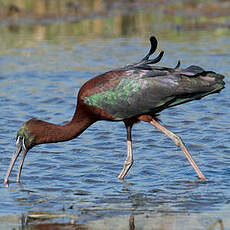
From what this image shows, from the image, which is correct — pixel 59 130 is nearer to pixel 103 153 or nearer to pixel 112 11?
pixel 103 153

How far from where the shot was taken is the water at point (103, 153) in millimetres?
6570

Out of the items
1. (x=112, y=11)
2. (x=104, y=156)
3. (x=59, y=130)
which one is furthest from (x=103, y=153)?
(x=112, y=11)

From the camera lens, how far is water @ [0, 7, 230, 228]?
6.57m

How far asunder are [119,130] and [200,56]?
4.91 m

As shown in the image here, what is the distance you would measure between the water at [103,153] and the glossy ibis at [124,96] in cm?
42

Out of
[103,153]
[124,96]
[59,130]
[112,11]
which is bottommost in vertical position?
[112,11]

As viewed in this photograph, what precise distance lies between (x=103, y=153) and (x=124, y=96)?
3.91 feet

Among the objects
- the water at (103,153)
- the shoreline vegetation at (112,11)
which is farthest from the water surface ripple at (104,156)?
the shoreline vegetation at (112,11)

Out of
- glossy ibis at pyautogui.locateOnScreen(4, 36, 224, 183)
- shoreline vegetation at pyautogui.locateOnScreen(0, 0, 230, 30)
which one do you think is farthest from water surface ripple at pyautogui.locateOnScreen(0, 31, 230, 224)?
shoreline vegetation at pyautogui.locateOnScreen(0, 0, 230, 30)

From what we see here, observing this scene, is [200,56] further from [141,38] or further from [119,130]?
[119,130]

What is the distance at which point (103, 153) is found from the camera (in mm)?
8391

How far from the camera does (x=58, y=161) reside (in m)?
8.09

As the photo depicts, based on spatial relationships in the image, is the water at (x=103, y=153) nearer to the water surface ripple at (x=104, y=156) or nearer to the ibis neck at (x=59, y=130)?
the water surface ripple at (x=104, y=156)

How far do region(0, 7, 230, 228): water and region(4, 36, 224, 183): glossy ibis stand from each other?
416mm
